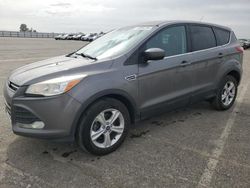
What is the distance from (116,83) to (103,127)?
1.95ft

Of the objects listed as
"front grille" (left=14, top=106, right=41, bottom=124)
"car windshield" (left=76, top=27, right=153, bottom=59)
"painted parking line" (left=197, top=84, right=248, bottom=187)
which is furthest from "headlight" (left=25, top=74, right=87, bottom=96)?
"painted parking line" (left=197, top=84, right=248, bottom=187)

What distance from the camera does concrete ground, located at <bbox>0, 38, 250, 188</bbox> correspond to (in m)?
3.20

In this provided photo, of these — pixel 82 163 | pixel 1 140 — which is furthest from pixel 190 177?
pixel 1 140

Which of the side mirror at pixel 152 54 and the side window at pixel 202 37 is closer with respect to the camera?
the side mirror at pixel 152 54

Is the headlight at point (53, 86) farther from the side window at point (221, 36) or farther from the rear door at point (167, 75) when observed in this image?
the side window at point (221, 36)

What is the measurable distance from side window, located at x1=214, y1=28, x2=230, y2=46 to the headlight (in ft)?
11.1

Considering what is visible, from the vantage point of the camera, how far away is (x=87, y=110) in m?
3.52

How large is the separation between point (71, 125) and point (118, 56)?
1.15m

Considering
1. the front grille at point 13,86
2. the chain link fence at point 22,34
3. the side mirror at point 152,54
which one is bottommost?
the chain link fence at point 22,34

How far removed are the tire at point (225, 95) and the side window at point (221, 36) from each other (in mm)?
687

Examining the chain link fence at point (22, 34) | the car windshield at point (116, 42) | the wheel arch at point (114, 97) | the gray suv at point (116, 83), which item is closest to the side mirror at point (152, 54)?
the gray suv at point (116, 83)

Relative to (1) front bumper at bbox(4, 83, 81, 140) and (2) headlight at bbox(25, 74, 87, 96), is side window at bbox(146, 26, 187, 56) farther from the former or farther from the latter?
(1) front bumper at bbox(4, 83, 81, 140)

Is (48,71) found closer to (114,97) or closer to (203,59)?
(114,97)

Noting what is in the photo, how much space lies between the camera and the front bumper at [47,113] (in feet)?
10.8
